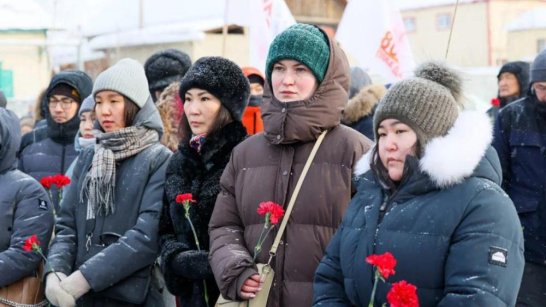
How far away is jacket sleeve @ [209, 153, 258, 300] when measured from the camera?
167 inches

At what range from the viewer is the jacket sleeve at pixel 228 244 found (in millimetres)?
4254

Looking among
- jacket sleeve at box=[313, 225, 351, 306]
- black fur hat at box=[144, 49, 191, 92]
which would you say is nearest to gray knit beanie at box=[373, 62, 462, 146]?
jacket sleeve at box=[313, 225, 351, 306]

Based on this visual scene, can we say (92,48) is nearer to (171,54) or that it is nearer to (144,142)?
(171,54)

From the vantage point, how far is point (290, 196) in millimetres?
4359

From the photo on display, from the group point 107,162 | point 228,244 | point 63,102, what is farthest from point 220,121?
point 63,102

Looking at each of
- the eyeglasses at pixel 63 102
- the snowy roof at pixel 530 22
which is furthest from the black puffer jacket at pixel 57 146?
the snowy roof at pixel 530 22

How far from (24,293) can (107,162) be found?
953 mm

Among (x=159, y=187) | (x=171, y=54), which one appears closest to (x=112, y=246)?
(x=159, y=187)

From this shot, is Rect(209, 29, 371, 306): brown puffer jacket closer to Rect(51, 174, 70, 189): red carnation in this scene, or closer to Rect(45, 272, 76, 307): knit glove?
Rect(45, 272, 76, 307): knit glove

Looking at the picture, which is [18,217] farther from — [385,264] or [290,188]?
[385,264]

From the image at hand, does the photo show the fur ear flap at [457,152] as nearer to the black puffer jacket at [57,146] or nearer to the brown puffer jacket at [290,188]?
the brown puffer jacket at [290,188]

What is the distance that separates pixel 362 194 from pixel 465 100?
67cm

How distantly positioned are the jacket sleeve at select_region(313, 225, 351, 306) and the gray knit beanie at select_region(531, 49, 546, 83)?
2721 mm

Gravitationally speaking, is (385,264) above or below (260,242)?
above
